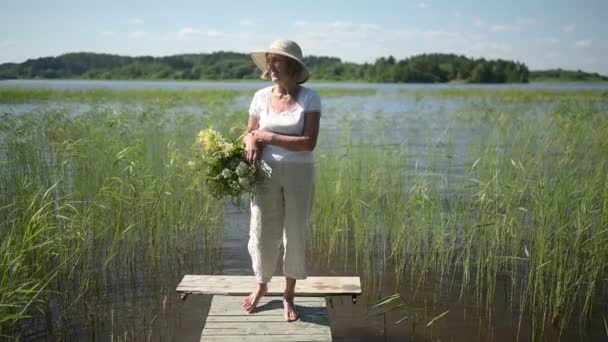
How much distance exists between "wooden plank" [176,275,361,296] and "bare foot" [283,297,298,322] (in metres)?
0.32

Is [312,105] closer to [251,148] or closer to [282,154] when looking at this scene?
[282,154]

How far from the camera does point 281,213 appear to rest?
3652 mm

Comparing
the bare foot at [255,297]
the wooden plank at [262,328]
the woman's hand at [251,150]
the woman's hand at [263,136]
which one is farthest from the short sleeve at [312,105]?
the wooden plank at [262,328]

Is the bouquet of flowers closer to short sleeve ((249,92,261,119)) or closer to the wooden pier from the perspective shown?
short sleeve ((249,92,261,119))

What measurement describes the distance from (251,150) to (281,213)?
0.49 meters

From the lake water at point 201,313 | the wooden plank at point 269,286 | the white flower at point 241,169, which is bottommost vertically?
the lake water at point 201,313

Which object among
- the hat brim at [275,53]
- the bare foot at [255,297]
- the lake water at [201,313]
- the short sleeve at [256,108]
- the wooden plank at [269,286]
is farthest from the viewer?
the lake water at [201,313]

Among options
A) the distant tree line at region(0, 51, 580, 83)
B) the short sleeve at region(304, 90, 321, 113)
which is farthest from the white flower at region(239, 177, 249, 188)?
the distant tree line at region(0, 51, 580, 83)

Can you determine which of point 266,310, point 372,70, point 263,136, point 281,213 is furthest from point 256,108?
point 372,70

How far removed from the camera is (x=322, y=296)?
424 centimetres

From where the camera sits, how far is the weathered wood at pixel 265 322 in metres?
3.51

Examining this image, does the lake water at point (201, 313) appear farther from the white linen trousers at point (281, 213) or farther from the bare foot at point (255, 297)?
the white linen trousers at point (281, 213)

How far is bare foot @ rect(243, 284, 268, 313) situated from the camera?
151 inches

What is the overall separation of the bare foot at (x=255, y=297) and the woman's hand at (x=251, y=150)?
3.12 feet
